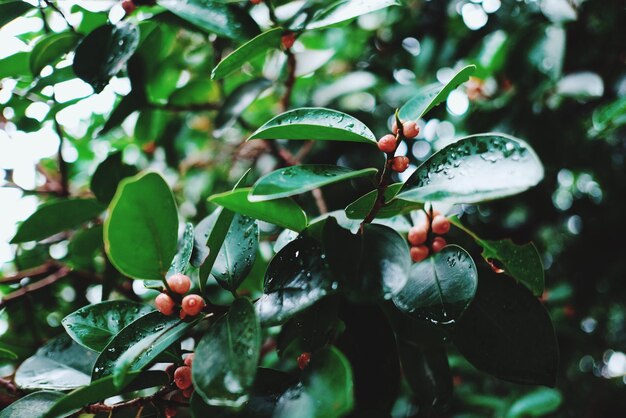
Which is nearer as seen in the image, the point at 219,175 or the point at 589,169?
the point at 589,169

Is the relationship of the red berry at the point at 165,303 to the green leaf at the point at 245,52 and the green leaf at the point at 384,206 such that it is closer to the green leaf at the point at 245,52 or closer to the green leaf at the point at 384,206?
the green leaf at the point at 384,206

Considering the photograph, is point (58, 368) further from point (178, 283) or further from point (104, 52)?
point (104, 52)

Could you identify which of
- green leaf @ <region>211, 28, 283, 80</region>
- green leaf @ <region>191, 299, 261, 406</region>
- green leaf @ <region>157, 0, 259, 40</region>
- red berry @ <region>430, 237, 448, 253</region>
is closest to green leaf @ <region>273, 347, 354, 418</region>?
green leaf @ <region>191, 299, 261, 406</region>

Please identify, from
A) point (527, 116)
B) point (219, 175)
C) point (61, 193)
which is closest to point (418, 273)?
point (527, 116)

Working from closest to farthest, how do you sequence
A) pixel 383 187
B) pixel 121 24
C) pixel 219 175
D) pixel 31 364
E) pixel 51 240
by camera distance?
pixel 383 187
pixel 31 364
pixel 121 24
pixel 51 240
pixel 219 175

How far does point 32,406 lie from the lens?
0.66m

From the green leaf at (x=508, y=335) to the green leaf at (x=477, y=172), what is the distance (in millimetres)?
194

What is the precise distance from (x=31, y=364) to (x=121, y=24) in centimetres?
60

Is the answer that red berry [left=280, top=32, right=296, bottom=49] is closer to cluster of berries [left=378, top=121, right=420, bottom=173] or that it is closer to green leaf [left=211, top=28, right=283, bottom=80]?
green leaf [left=211, top=28, right=283, bottom=80]

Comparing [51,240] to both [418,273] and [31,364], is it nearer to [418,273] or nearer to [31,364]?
[31,364]

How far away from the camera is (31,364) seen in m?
0.79

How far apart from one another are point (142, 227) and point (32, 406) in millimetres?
320

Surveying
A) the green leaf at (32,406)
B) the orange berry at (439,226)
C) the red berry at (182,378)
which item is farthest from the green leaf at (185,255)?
the orange berry at (439,226)

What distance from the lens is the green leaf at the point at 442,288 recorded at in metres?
0.60
